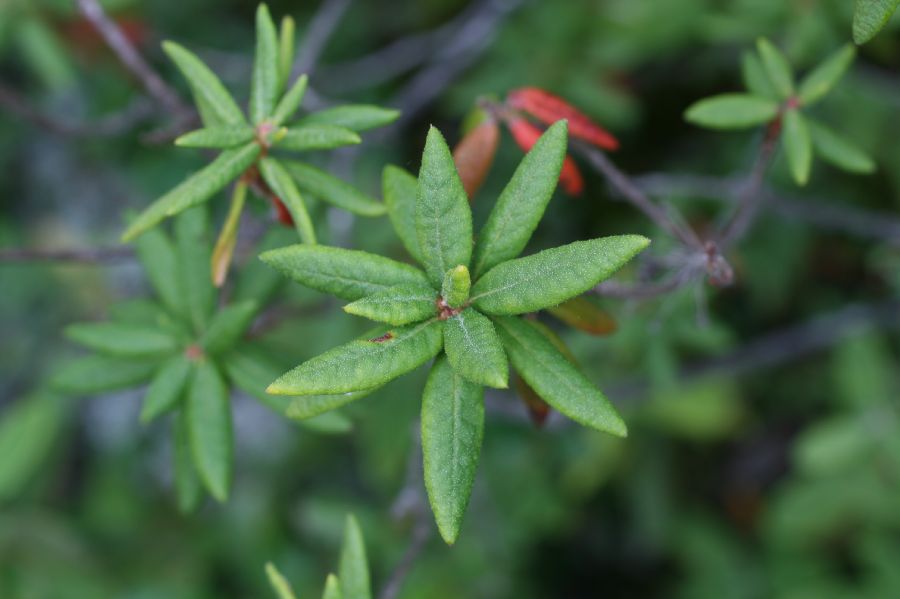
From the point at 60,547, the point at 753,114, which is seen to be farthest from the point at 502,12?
the point at 60,547

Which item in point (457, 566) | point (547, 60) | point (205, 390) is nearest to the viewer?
point (205, 390)

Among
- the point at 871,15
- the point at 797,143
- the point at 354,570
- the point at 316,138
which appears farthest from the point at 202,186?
the point at 797,143

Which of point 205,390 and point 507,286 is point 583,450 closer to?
point 205,390

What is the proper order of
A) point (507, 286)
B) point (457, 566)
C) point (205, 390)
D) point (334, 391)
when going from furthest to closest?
point (457, 566) < point (205, 390) < point (507, 286) < point (334, 391)

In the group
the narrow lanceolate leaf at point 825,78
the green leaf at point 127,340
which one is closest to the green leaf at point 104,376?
the green leaf at point 127,340

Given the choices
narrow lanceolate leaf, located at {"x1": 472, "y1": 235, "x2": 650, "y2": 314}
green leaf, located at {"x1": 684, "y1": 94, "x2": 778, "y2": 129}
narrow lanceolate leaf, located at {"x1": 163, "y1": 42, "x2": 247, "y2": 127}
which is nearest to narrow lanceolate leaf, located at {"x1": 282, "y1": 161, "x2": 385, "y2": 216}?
narrow lanceolate leaf, located at {"x1": 163, "y1": 42, "x2": 247, "y2": 127}

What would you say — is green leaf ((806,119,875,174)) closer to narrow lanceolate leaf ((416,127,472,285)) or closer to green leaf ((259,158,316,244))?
narrow lanceolate leaf ((416,127,472,285))

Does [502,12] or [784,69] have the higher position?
[784,69]
